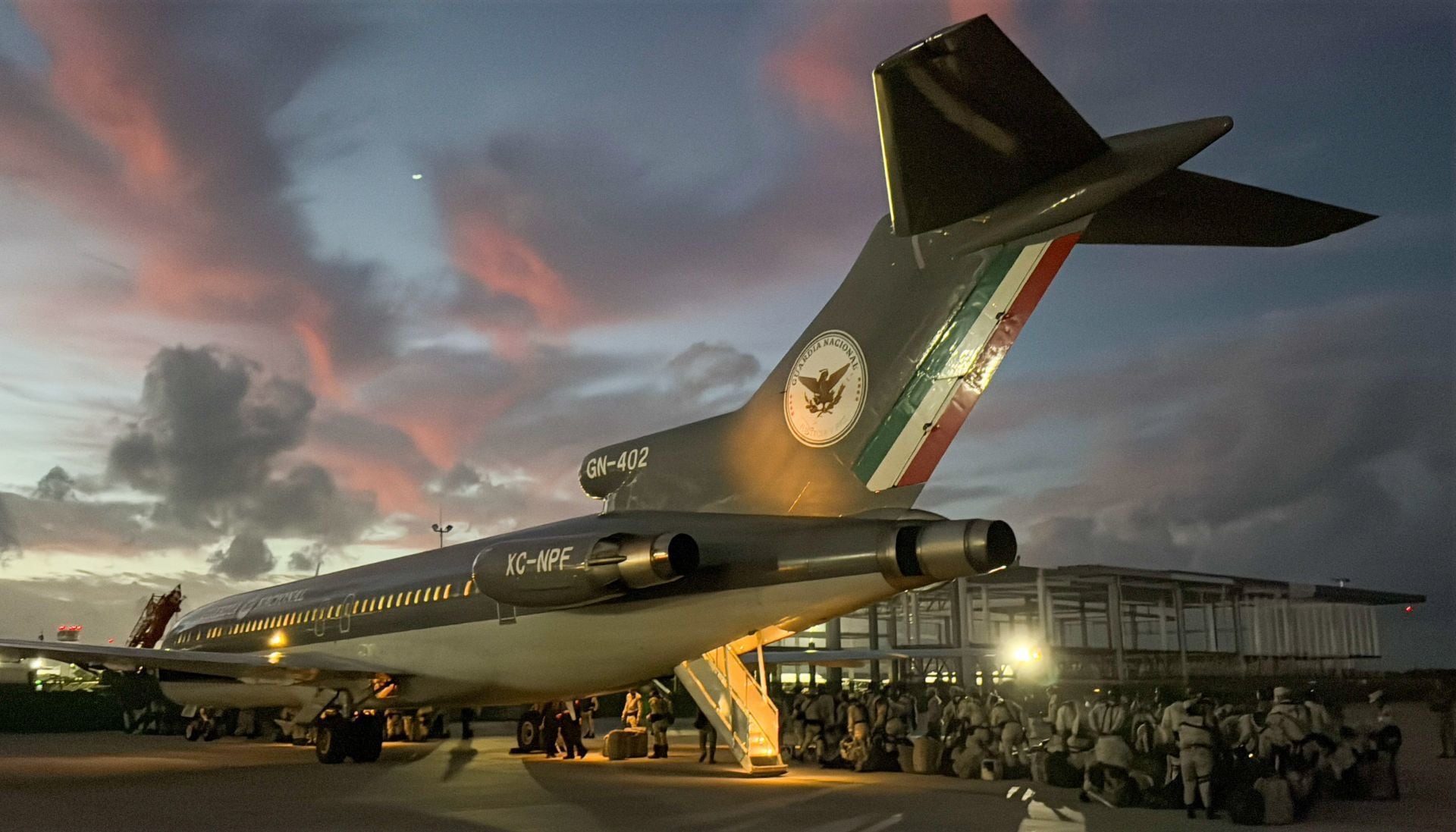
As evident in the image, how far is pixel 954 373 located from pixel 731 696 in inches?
220

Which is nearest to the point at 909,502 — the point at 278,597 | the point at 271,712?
the point at 278,597

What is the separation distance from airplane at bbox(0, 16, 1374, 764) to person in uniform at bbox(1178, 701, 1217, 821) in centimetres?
263

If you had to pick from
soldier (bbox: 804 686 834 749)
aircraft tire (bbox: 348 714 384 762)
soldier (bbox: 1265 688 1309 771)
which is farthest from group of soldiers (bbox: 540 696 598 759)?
soldier (bbox: 1265 688 1309 771)

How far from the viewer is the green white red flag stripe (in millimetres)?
9836

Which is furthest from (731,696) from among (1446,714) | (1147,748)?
(1446,714)

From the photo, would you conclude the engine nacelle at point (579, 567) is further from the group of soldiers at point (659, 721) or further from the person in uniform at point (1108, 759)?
the group of soldiers at point (659, 721)

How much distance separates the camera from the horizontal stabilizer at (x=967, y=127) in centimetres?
739

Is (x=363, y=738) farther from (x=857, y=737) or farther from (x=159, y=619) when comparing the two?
(x=159, y=619)

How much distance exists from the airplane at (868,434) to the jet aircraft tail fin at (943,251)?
2 cm

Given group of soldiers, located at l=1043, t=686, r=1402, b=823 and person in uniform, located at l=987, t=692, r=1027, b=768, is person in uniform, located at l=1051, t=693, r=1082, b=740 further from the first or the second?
person in uniform, located at l=987, t=692, r=1027, b=768

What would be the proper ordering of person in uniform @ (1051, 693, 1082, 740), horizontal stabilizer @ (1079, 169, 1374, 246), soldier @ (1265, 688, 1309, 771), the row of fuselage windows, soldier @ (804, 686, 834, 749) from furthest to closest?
soldier @ (804, 686, 834, 749) < the row of fuselage windows < person in uniform @ (1051, 693, 1082, 740) < soldier @ (1265, 688, 1309, 771) < horizontal stabilizer @ (1079, 169, 1374, 246)

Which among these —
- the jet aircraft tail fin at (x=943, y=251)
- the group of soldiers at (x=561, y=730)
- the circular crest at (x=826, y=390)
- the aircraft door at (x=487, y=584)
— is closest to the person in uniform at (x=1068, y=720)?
the jet aircraft tail fin at (x=943, y=251)

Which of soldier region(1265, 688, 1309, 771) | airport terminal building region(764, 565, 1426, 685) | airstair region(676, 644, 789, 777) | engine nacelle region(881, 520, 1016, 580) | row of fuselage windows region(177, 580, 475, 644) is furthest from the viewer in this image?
airport terminal building region(764, 565, 1426, 685)

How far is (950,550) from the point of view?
9.73 m
